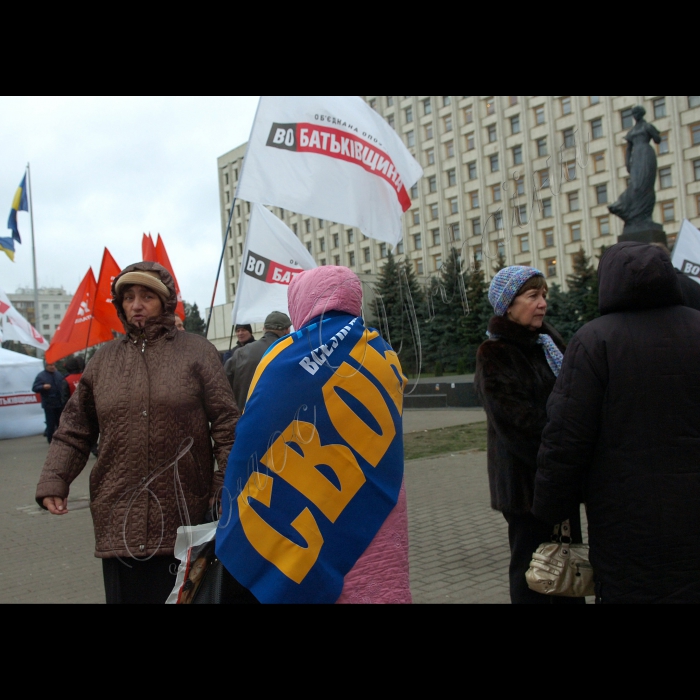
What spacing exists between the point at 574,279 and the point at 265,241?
71.0ft

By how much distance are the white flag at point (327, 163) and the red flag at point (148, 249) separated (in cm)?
255

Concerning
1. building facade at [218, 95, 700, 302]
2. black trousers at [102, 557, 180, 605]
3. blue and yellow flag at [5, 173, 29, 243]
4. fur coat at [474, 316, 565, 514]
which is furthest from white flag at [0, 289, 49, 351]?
fur coat at [474, 316, 565, 514]

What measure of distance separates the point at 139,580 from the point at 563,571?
1.57m

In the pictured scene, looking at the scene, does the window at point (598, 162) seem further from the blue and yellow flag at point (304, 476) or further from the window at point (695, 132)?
the blue and yellow flag at point (304, 476)

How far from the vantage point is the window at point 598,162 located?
16.0 metres

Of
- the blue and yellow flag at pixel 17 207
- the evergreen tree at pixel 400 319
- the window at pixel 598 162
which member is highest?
the blue and yellow flag at pixel 17 207

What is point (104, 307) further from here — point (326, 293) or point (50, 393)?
point (326, 293)

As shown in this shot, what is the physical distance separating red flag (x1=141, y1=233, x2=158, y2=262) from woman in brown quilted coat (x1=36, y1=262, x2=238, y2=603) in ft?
17.5

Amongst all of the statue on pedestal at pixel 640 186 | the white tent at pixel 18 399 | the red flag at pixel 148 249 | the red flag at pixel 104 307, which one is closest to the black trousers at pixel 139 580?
the red flag at pixel 148 249

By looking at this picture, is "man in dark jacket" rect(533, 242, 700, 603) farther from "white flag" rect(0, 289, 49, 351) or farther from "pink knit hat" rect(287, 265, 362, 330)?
"white flag" rect(0, 289, 49, 351)

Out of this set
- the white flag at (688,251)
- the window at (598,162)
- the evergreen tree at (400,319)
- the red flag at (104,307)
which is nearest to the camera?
the evergreen tree at (400,319)

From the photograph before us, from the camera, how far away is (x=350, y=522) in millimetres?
2068

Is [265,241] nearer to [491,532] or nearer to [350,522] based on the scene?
[491,532]

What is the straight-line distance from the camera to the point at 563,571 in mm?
2537
